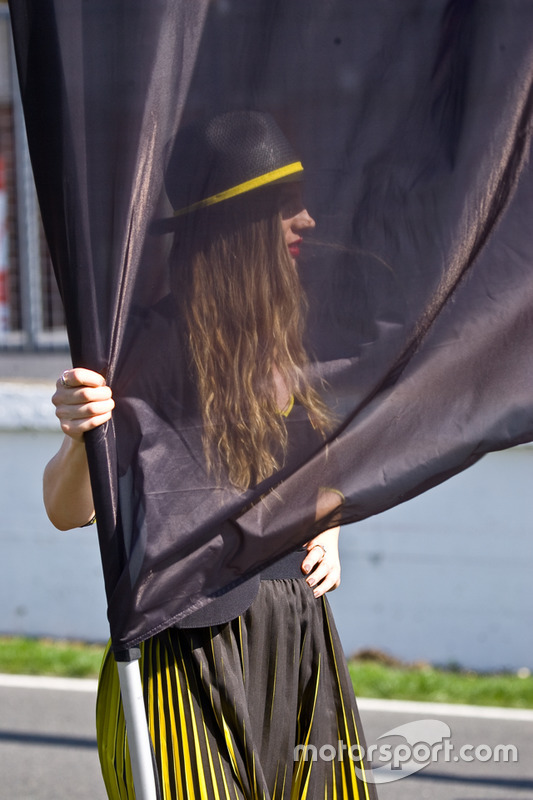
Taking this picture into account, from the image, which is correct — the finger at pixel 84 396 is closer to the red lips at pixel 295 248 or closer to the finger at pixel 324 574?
the red lips at pixel 295 248

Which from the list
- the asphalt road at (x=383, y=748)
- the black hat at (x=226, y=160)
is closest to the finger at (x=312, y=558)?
the black hat at (x=226, y=160)

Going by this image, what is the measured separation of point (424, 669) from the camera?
4914 millimetres

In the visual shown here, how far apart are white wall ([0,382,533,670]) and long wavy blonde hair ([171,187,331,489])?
360 cm

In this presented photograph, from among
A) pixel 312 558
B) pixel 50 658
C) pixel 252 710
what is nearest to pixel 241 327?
pixel 312 558

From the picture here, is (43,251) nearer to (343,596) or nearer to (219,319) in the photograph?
(343,596)

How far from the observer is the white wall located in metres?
4.84

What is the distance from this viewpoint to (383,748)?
3.35 m

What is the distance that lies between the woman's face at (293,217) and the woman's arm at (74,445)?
1.14ft

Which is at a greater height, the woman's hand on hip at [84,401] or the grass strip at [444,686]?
the woman's hand on hip at [84,401]

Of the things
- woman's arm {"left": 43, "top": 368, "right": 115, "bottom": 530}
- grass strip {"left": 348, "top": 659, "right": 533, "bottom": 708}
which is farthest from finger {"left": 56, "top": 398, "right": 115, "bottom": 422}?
grass strip {"left": 348, "top": 659, "right": 533, "bottom": 708}

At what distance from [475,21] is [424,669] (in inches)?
163

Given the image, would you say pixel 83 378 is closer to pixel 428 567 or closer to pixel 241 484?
pixel 241 484

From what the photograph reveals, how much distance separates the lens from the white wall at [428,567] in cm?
484

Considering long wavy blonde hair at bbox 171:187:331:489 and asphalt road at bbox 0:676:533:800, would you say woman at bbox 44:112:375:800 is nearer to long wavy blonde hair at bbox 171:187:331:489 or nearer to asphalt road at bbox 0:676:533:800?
long wavy blonde hair at bbox 171:187:331:489
